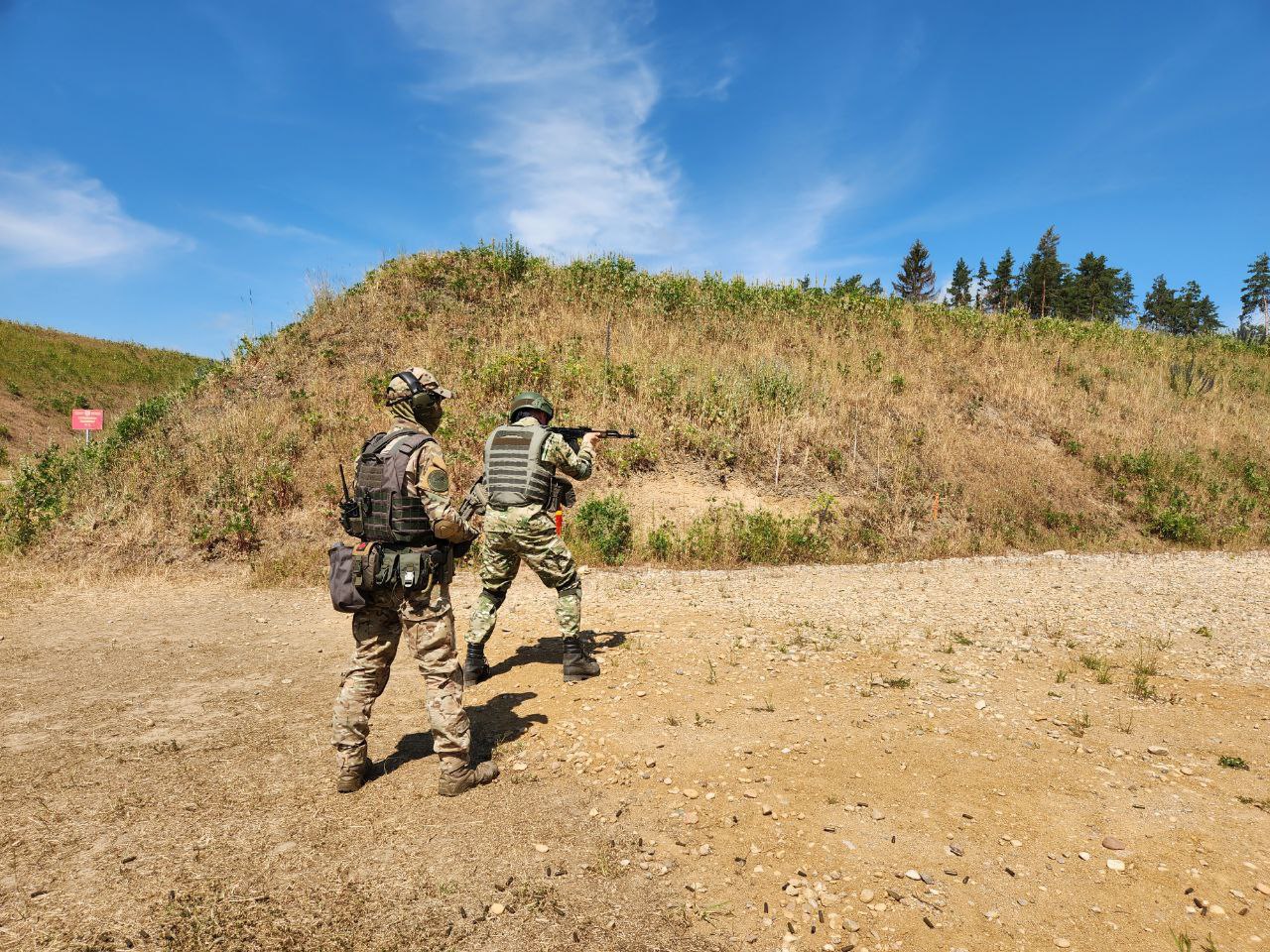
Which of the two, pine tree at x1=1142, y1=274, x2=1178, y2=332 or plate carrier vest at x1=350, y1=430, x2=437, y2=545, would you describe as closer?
plate carrier vest at x1=350, y1=430, x2=437, y2=545

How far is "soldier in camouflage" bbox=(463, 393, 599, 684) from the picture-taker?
5387 millimetres

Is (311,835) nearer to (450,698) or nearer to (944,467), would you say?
(450,698)

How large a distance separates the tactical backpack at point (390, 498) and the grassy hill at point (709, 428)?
6.15 metres

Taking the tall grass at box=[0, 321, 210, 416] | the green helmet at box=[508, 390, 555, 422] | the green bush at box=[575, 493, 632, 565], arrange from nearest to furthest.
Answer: the green helmet at box=[508, 390, 555, 422]
the green bush at box=[575, 493, 632, 565]
the tall grass at box=[0, 321, 210, 416]

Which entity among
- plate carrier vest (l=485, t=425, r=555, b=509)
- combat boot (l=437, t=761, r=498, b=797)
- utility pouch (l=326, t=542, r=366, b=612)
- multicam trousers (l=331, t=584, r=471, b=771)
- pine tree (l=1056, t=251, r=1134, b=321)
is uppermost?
pine tree (l=1056, t=251, r=1134, b=321)

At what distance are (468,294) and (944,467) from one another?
1220cm

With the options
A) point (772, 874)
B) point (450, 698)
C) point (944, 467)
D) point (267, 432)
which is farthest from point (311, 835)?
point (944, 467)

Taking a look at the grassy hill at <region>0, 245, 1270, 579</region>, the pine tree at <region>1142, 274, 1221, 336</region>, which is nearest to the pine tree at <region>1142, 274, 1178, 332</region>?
the pine tree at <region>1142, 274, 1221, 336</region>

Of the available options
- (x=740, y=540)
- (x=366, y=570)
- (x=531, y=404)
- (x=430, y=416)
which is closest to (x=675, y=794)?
(x=366, y=570)

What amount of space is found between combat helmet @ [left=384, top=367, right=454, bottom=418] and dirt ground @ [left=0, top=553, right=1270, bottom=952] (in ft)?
7.71

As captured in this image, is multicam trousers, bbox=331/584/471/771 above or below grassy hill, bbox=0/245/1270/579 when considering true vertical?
below

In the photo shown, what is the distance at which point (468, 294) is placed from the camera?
16859 mm

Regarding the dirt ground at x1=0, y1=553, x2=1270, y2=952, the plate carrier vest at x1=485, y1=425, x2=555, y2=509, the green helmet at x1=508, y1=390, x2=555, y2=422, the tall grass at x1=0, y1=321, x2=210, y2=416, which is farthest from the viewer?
the tall grass at x1=0, y1=321, x2=210, y2=416

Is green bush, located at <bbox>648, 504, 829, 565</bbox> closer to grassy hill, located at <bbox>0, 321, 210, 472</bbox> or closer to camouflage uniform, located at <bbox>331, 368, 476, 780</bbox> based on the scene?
camouflage uniform, located at <bbox>331, 368, 476, 780</bbox>
